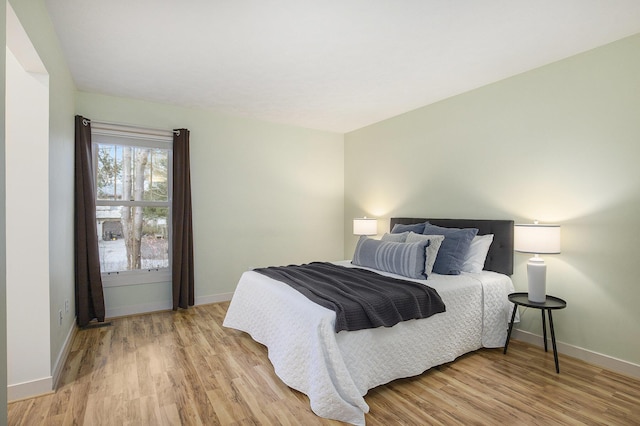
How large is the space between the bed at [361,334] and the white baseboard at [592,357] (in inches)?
11.3

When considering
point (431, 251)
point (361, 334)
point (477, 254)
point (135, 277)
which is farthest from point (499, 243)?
point (135, 277)

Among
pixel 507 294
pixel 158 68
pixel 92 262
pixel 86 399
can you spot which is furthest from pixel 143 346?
pixel 507 294

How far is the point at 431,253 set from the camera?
10.0ft

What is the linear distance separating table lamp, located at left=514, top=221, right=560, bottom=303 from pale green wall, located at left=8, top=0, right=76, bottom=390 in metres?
3.51

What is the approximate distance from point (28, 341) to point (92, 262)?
4.86ft

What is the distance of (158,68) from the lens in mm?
3076

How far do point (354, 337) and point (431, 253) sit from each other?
1.25 meters

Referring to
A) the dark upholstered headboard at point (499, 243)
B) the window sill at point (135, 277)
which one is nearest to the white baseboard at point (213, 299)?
the window sill at point (135, 277)

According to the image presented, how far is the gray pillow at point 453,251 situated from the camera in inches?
124

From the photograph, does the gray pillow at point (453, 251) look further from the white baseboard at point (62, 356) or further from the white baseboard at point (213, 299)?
the white baseboard at point (62, 356)

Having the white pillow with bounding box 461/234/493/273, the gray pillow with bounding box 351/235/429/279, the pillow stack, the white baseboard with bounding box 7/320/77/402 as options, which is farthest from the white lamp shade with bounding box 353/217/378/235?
the white baseboard with bounding box 7/320/77/402

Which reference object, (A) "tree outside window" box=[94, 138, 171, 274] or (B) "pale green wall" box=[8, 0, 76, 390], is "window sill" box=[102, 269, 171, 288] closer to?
(A) "tree outside window" box=[94, 138, 171, 274]

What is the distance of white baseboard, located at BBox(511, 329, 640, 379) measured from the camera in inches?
98.4

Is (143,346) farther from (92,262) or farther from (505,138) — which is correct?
(505,138)
